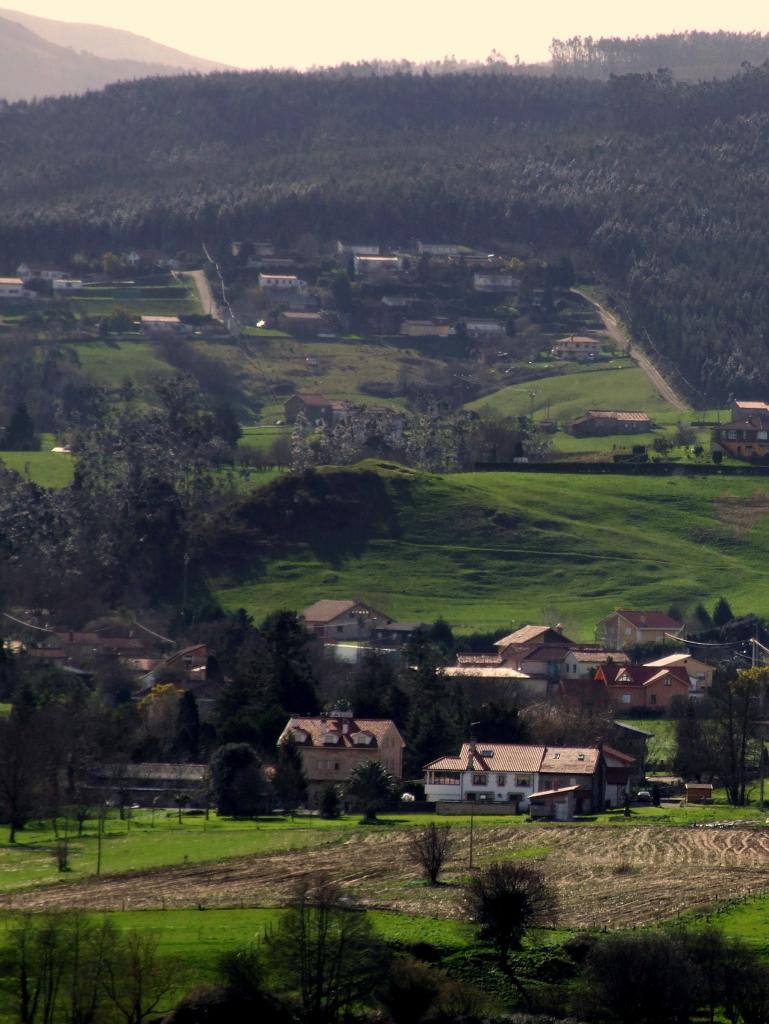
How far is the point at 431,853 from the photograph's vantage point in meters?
59.4

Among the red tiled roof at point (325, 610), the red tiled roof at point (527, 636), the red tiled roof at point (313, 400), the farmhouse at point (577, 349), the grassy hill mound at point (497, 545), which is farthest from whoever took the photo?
the farmhouse at point (577, 349)

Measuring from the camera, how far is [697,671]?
106688 mm

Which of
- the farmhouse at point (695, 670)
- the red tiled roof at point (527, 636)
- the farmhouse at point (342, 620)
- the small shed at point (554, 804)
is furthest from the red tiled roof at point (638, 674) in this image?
the small shed at point (554, 804)

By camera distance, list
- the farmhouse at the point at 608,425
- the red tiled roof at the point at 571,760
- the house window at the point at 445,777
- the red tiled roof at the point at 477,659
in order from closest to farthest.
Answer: the red tiled roof at the point at 571,760
the house window at the point at 445,777
the red tiled roof at the point at 477,659
the farmhouse at the point at 608,425

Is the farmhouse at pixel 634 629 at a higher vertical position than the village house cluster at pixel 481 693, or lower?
higher

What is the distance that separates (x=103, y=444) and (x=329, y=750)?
68.4 metres

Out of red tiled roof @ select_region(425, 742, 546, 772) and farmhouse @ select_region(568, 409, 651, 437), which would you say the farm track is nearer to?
red tiled roof @ select_region(425, 742, 546, 772)

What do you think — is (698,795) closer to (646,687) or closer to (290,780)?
(290,780)

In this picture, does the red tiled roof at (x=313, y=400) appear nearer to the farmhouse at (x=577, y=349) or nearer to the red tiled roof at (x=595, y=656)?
the farmhouse at (x=577, y=349)

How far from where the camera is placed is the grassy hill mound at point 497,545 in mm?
122688

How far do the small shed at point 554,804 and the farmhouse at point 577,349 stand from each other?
394 feet

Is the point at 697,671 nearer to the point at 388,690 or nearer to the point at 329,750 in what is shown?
the point at 388,690

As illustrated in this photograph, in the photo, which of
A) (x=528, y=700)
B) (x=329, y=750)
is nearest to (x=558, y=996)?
(x=329, y=750)

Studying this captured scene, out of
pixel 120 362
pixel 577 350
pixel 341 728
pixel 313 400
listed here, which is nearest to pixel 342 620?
pixel 341 728
